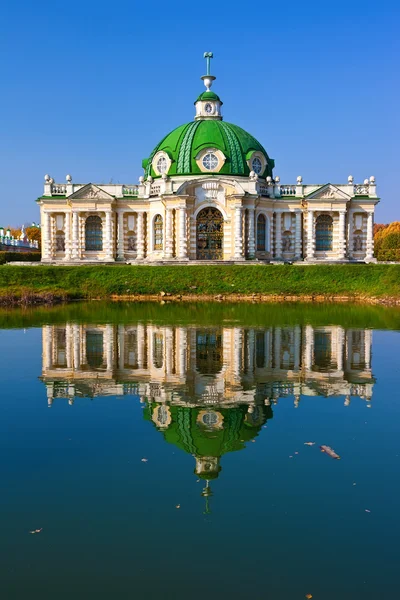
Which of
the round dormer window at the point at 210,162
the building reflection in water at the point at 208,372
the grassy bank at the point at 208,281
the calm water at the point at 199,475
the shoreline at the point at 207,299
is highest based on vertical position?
the round dormer window at the point at 210,162

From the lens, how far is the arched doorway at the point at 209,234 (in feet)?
201

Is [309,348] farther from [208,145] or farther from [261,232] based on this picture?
[208,145]

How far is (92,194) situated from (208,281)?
714 inches

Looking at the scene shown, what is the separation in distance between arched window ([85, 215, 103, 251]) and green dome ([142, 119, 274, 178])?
761 centimetres

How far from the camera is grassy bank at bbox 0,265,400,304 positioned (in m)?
50.2

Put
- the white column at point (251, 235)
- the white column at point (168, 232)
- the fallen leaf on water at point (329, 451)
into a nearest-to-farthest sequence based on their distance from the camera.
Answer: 1. the fallen leaf on water at point (329, 451)
2. the white column at point (168, 232)
3. the white column at point (251, 235)

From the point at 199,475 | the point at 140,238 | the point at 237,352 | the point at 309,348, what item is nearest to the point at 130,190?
the point at 140,238

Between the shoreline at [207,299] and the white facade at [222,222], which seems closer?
Answer: the shoreline at [207,299]

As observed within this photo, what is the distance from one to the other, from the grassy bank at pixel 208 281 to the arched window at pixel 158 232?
30.1 feet

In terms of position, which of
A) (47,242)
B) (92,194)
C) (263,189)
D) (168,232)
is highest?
(263,189)

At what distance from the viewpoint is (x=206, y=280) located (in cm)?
5197

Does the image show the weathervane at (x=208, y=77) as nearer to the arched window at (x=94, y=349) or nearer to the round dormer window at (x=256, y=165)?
the round dormer window at (x=256, y=165)

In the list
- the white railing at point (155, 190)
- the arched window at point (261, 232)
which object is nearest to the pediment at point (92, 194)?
the white railing at point (155, 190)

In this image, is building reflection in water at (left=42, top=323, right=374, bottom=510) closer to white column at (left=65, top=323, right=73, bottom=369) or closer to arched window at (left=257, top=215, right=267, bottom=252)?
white column at (left=65, top=323, right=73, bottom=369)
